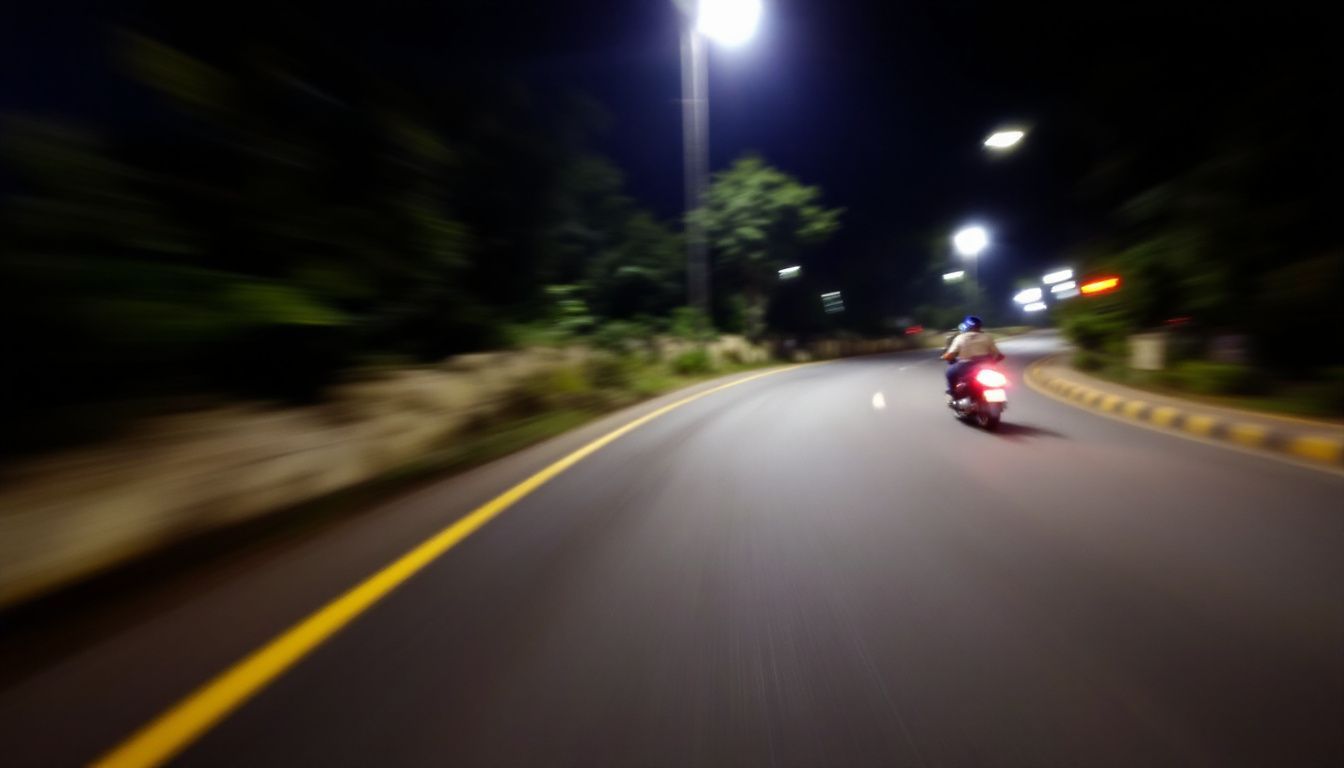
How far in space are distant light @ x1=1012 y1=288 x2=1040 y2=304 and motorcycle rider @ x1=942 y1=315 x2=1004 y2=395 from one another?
53307mm

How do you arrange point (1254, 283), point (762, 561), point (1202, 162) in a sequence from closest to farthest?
1. point (762, 561)
2. point (1254, 283)
3. point (1202, 162)

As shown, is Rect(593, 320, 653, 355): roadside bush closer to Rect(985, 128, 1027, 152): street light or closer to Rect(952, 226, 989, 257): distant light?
Rect(985, 128, 1027, 152): street light

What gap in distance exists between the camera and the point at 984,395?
747cm

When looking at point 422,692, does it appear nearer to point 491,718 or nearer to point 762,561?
point 491,718

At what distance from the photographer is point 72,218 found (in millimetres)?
3523

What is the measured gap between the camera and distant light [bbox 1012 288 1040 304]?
181 feet

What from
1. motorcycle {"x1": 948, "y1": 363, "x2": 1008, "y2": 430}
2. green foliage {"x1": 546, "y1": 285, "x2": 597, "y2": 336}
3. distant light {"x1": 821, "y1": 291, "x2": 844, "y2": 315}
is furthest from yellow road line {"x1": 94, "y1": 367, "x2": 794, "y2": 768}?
distant light {"x1": 821, "y1": 291, "x2": 844, "y2": 315}

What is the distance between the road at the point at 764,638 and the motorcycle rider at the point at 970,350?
328 centimetres

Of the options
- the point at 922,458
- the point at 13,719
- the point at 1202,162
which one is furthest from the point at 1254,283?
the point at 13,719

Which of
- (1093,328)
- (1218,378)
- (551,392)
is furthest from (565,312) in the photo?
(1093,328)

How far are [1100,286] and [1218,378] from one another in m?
3.66

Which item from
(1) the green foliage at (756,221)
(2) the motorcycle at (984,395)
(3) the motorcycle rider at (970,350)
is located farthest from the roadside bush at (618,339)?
(1) the green foliage at (756,221)

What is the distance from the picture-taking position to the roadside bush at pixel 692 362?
1851 cm

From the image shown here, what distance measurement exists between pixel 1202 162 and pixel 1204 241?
124cm
